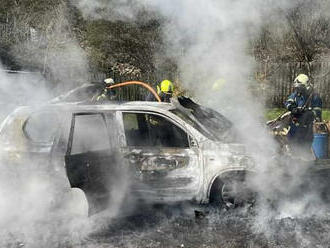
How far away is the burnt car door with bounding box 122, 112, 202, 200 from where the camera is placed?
4824mm

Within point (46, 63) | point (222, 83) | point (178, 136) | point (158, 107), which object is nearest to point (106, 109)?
point (158, 107)

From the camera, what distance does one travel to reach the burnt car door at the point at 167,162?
15.8ft

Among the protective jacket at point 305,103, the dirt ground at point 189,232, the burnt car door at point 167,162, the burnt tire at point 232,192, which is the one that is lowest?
the dirt ground at point 189,232

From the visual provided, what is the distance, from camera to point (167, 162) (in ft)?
16.0

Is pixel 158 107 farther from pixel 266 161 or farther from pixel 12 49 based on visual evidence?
pixel 12 49

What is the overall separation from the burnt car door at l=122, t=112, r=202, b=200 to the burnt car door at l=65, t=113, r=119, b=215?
24 centimetres

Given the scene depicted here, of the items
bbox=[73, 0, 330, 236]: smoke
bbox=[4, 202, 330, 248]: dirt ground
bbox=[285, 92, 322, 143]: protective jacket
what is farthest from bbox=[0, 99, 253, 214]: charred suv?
bbox=[285, 92, 322, 143]: protective jacket

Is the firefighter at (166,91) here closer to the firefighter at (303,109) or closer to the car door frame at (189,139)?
the firefighter at (303,109)

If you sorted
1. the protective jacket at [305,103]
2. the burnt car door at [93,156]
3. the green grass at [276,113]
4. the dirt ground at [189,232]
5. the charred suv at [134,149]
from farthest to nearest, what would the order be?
the green grass at [276,113] < the protective jacket at [305,103] < the charred suv at [134,149] < the burnt car door at [93,156] < the dirt ground at [189,232]

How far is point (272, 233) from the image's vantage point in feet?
14.5

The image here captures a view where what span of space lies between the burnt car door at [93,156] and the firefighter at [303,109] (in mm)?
3490

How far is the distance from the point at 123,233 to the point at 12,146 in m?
1.87

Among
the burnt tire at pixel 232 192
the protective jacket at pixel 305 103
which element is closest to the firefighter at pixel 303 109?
the protective jacket at pixel 305 103

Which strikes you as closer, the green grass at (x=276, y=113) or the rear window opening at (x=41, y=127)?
the rear window opening at (x=41, y=127)
